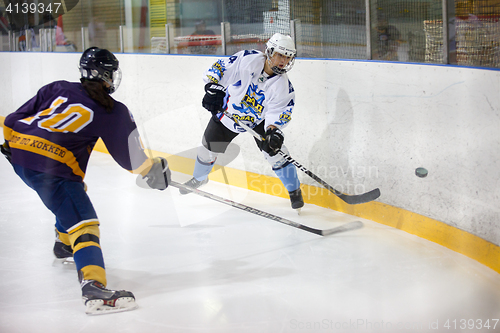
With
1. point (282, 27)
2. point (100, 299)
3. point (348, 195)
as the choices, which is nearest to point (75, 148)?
point (100, 299)

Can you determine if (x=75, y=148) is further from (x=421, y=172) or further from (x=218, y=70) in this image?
(x=421, y=172)

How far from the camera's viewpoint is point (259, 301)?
72.1 inches

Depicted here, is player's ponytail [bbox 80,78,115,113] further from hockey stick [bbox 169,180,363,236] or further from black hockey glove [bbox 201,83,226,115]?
black hockey glove [bbox 201,83,226,115]

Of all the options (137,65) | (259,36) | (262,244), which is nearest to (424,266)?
(262,244)

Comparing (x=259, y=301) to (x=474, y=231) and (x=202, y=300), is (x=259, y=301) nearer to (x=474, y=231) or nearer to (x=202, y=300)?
(x=202, y=300)

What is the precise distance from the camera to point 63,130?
68.1 inches

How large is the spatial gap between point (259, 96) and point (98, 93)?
4.15ft

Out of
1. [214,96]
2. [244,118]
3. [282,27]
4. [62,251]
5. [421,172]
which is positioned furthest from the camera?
[282,27]

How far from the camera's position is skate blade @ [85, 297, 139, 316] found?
1.69 metres

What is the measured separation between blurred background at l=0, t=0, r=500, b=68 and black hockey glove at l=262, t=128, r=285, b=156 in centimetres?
74

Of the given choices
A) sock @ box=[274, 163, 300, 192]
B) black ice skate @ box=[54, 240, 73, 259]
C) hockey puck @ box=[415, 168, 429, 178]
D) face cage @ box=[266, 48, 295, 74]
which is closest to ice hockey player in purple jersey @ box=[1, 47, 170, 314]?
black ice skate @ box=[54, 240, 73, 259]

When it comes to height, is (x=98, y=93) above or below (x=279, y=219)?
above

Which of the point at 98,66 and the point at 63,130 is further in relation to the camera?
the point at 98,66

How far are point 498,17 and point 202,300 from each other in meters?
1.77
